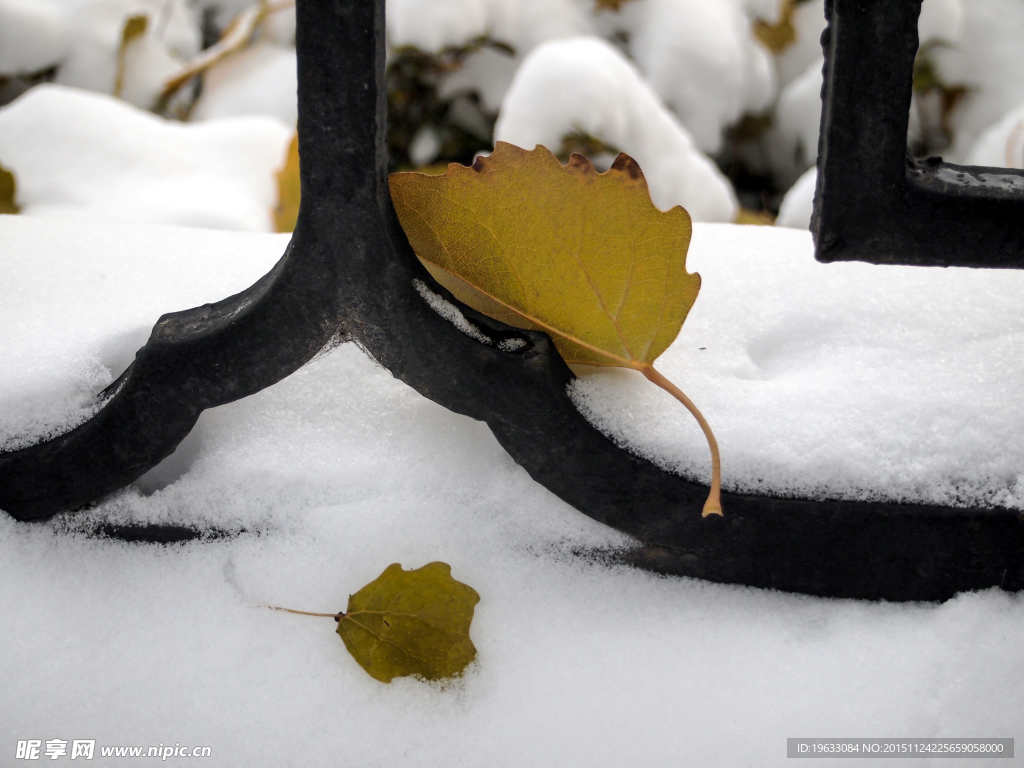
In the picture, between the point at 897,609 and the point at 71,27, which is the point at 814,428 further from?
the point at 71,27

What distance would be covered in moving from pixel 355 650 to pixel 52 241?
0.32 meters

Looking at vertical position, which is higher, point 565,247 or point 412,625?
point 565,247

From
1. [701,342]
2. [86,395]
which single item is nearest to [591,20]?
[701,342]

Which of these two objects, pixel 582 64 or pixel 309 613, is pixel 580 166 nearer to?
pixel 309 613

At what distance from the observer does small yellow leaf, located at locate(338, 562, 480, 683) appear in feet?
1.24

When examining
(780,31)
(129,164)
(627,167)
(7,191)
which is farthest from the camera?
(780,31)

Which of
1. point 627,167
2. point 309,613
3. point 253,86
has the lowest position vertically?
point 309,613

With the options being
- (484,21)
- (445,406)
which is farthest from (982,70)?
(445,406)

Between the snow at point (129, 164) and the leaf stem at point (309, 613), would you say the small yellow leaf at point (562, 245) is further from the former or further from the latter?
the snow at point (129, 164)

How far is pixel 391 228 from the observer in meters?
0.37

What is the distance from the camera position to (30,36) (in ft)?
3.30

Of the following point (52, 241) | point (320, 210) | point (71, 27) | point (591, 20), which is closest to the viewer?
point (320, 210)

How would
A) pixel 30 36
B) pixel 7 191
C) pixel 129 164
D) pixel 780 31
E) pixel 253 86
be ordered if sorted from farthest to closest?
pixel 780 31, pixel 253 86, pixel 30 36, pixel 129 164, pixel 7 191

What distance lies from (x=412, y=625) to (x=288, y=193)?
0.54 metres
